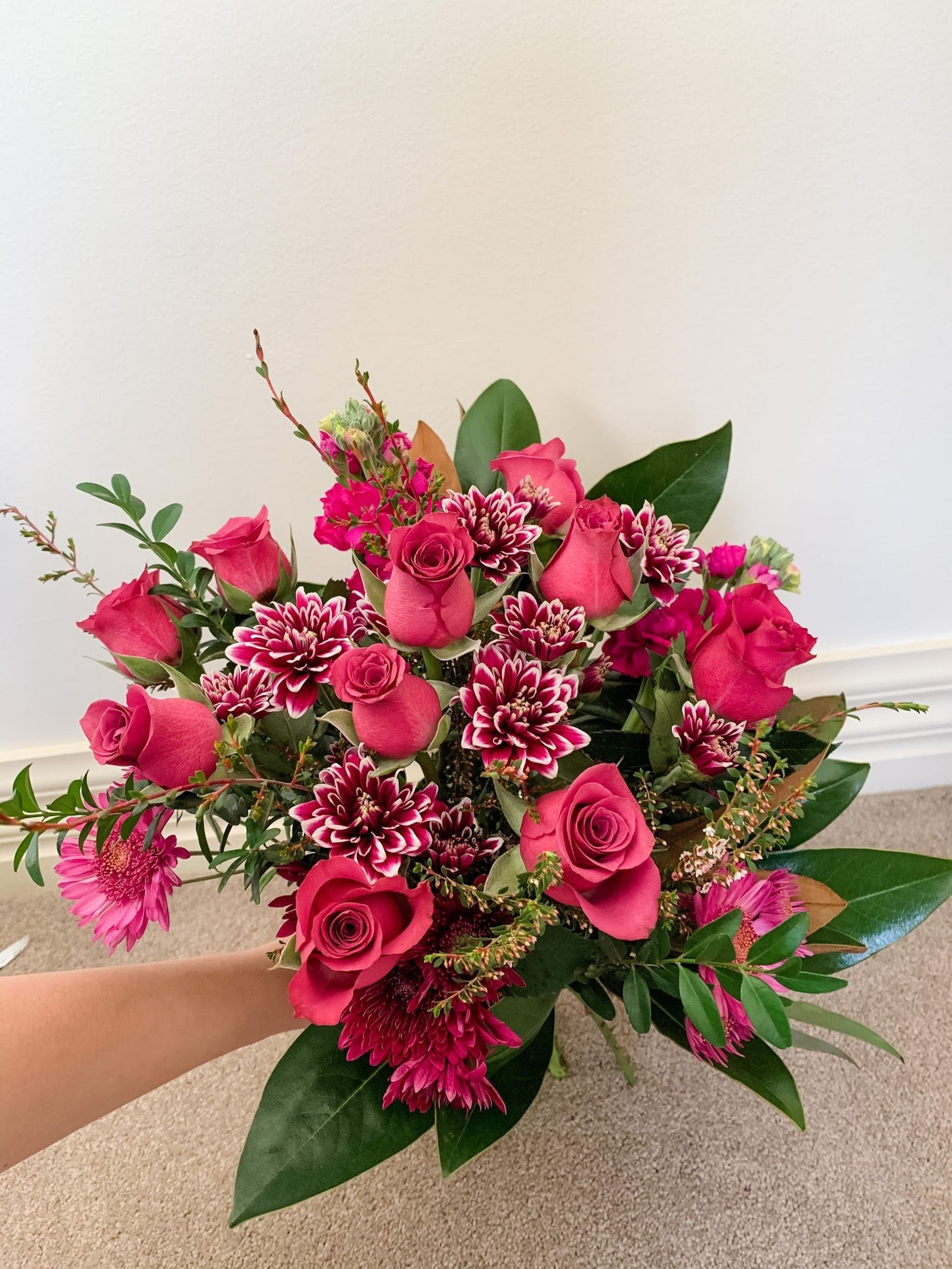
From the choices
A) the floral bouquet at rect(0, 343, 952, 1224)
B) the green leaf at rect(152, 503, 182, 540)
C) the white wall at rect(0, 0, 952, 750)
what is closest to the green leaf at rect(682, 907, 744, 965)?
the floral bouquet at rect(0, 343, 952, 1224)

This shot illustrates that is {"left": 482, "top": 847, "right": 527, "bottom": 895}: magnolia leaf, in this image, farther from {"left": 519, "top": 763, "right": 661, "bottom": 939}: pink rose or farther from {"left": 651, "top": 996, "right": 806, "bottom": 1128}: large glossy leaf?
{"left": 651, "top": 996, "right": 806, "bottom": 1128}: large glossy leaf

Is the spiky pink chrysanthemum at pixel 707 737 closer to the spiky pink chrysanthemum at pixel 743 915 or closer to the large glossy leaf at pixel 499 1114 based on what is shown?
the spiky pink chrysanthemum at pixel 743 915

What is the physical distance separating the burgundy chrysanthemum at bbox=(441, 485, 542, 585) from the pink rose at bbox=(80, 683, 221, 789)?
14cm

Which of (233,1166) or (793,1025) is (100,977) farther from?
(793,1025)

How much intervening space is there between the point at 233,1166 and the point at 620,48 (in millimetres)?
883

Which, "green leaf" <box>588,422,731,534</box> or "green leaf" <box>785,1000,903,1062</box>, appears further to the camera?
"green leaf" <box>588,422,731,534</box>

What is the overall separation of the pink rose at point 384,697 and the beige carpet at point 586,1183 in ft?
1.49

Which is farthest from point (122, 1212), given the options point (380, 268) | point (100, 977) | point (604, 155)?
point (604, 155)

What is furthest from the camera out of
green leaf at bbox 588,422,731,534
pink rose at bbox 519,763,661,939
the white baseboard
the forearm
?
the white baseboard

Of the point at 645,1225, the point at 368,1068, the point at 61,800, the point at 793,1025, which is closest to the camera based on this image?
the point at 61,800

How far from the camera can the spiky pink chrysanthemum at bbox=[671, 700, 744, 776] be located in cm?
40

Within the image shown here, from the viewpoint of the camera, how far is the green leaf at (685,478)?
60 centimetres

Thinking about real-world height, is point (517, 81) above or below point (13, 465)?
above

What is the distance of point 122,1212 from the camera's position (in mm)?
657
